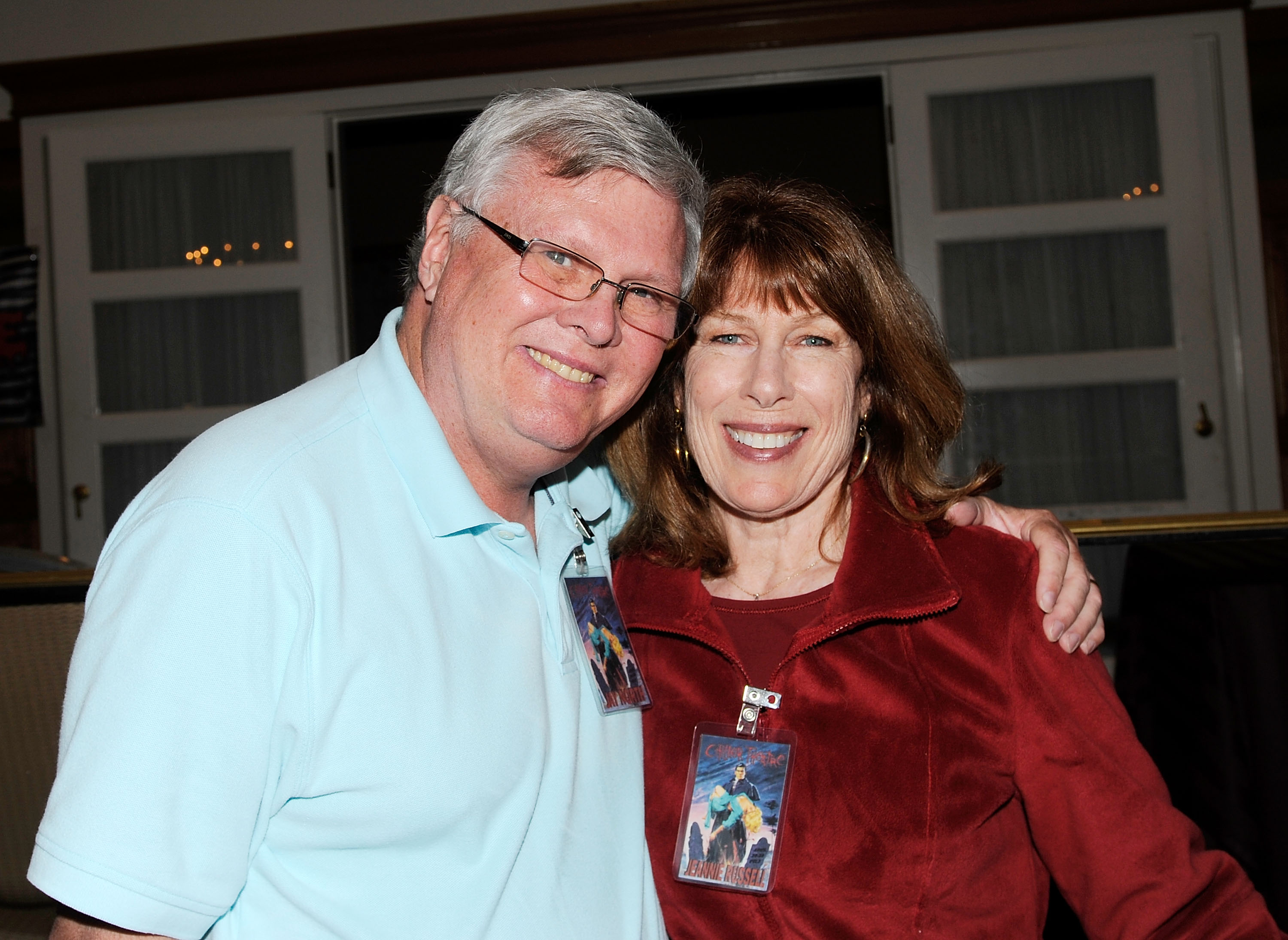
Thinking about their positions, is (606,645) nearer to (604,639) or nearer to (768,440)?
(604,639)

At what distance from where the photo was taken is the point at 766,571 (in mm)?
1568

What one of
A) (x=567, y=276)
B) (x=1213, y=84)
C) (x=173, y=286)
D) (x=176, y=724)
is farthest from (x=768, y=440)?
(x=173, y=286)

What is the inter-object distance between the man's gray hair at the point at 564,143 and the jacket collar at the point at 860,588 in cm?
56

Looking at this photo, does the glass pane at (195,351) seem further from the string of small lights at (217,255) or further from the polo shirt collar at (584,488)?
the polo shirt collar at (584,488)

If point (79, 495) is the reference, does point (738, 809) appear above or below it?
below

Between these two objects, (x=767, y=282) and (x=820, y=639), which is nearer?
(x=820, y=639)

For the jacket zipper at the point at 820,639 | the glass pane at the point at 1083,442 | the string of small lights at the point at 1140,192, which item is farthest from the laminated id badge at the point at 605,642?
the string of small lights at the point at 1140,192

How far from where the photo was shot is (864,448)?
163cm

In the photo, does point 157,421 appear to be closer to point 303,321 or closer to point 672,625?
point 303,321

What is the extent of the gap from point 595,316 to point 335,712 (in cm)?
55

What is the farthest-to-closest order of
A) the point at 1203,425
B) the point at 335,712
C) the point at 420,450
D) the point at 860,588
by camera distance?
the point at 1203,425
the point at 860,588
the point at 420,450
the point at 335,712

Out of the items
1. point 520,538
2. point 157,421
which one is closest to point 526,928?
point 520,538

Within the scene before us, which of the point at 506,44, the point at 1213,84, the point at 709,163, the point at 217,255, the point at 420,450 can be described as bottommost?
the point at 420,450

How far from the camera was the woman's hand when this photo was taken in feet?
4.26
